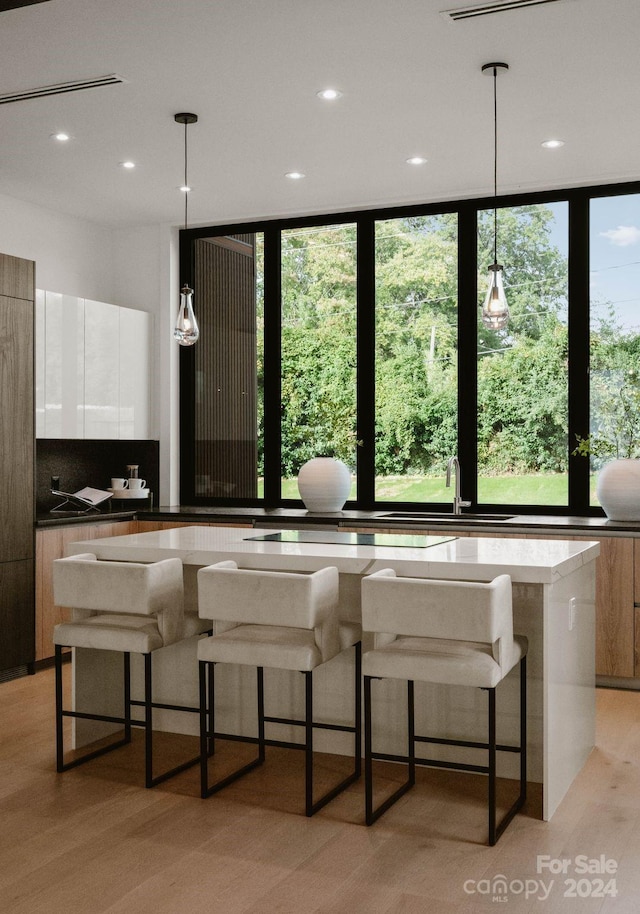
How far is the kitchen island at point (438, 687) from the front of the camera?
3330mm

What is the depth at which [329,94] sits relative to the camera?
4.29m

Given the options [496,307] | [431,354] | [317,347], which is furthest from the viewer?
[317,347]

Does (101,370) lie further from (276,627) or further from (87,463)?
(276,627)

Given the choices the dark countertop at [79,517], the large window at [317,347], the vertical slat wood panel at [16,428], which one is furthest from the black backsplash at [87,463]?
the large window at [317,347]

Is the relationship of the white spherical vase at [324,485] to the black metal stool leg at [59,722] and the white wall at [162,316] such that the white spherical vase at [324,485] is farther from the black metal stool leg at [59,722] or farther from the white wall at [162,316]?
the black metal stool leg at [59,722]

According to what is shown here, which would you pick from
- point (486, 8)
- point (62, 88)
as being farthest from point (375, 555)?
point (62, 88)

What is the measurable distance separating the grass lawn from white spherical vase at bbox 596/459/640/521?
43cm

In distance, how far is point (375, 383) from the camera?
6.34m

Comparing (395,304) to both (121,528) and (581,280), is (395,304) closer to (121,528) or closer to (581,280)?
(581,280)

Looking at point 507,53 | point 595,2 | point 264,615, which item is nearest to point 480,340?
point 507,53

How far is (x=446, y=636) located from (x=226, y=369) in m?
4.14

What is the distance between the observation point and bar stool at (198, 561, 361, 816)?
3244mm

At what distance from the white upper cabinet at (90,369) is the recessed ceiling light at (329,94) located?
232cm

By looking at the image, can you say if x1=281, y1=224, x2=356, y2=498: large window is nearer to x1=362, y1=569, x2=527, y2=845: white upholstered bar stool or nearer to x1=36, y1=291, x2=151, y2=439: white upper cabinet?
x1=36, y1=291, x2=151, y2=439: white upper cabinet
